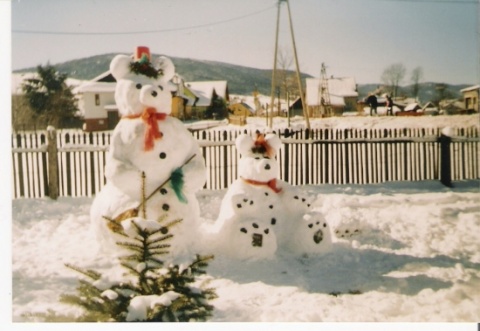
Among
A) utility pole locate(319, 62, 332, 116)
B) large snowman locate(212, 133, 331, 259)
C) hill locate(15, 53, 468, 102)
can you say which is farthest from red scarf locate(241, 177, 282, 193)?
utility pole locate(319, 62, 332, 116)

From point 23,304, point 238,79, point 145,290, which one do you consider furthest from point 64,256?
point 238,79

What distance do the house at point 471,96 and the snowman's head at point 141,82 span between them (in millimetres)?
4053

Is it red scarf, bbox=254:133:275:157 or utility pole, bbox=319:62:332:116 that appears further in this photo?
utility pole, bbox=319:62:332:116

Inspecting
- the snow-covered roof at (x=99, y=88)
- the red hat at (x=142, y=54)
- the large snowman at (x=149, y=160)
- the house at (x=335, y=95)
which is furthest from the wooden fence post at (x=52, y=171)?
the house at (x=335, y=95)

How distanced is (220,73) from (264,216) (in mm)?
3891

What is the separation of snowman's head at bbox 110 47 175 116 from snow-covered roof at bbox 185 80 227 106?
4123mm

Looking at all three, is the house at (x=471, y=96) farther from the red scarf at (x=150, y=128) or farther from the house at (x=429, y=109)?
the red scarf at (x=150, y=128)

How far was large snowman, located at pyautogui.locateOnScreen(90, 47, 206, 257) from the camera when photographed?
13.7 ft

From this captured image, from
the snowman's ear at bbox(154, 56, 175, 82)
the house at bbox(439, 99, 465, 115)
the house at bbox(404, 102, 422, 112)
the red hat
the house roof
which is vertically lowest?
the house at bbox(439, 99, 465, 115)

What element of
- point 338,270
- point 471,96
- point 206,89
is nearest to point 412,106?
point 471,96

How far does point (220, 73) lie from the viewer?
302 inches

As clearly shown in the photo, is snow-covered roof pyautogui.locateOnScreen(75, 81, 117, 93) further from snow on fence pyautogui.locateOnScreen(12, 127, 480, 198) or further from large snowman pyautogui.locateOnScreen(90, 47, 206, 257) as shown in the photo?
large snowman pyautogui.locateOnScreen(90, 47, 206, 257)

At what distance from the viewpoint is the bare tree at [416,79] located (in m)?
6.36

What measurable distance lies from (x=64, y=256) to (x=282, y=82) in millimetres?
6754
